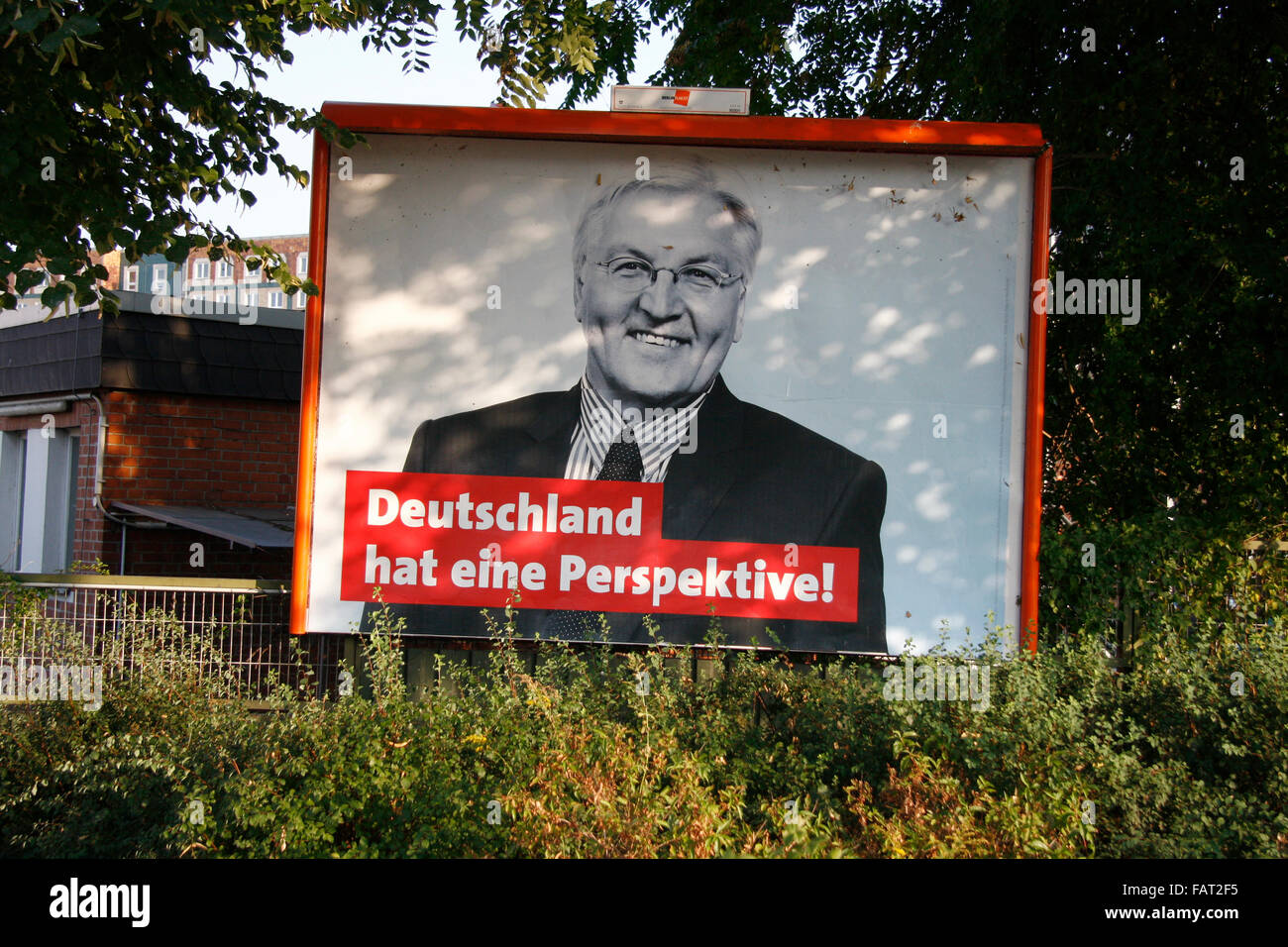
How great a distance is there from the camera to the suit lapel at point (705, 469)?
A: 700cm

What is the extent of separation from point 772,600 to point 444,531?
211cm

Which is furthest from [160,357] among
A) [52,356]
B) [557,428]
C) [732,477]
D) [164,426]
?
[732,477]

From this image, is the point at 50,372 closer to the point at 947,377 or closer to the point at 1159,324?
the point at 947,377

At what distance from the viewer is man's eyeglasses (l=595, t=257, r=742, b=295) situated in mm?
7094

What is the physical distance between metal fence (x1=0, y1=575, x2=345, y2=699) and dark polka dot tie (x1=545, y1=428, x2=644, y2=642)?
149 cm

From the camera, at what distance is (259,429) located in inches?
446

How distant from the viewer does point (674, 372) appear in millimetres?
7145

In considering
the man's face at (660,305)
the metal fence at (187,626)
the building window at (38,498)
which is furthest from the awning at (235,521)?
the man's face at (660,305)

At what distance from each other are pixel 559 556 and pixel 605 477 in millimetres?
573

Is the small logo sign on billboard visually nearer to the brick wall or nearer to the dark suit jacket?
the dark suit jacket

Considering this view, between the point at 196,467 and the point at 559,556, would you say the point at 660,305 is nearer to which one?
the point at 559,556

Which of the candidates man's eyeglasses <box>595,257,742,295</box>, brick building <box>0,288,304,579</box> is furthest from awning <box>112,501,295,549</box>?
man's eyeglasses <box>595,257,742,295</box>
